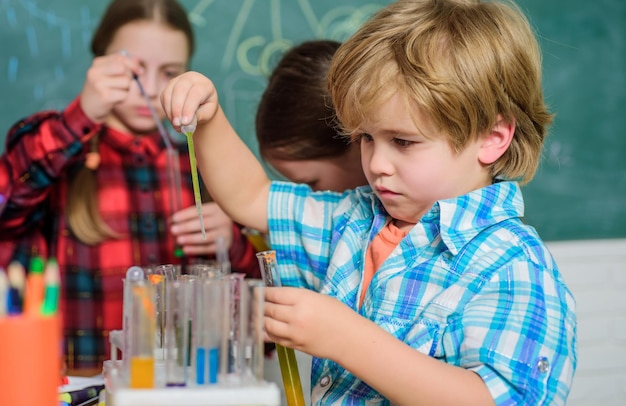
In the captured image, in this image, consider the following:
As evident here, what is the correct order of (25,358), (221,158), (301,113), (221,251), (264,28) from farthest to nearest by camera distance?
(264,28) < (221,251) < (301,113) < (221,158) < (25,358)

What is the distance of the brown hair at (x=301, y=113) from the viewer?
4.15 feet

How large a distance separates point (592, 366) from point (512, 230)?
1372mm

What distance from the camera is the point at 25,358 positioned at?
0.56m

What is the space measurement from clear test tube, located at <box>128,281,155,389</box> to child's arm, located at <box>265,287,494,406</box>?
6.0 inches

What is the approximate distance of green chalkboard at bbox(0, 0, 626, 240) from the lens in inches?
67.1

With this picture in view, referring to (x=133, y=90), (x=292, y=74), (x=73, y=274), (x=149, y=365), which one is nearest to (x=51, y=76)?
(x=133, y=90)

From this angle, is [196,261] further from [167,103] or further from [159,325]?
[159,325]

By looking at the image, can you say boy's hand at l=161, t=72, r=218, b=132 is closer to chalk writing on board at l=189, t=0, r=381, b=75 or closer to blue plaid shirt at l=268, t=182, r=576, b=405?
blue plaid shirt at l=268, t=182, r=576, b=405

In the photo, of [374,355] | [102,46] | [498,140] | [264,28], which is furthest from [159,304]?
[264,28]

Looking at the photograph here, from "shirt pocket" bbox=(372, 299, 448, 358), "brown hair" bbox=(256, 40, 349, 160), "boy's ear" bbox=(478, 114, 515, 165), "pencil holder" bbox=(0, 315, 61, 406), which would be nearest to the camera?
"pencil holder" bbox=(0, 315, 61, 406)

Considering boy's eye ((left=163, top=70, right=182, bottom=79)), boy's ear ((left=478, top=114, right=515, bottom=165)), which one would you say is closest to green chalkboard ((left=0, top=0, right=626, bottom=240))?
boy's eye ((left=163, top=70, right=182, bottom=79))

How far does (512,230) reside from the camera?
862 millimetres

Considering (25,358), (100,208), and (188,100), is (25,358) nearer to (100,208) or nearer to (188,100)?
(188,100)

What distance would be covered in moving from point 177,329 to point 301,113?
70cm
